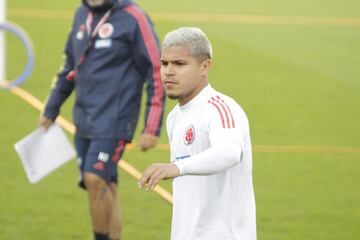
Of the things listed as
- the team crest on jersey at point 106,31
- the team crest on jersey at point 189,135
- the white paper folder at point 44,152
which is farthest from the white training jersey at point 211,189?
Result: the white paper folder at point 44,152

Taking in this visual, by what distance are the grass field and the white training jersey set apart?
3.95 m

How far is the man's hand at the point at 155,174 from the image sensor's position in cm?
468

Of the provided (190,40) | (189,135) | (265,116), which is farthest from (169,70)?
(265,116)

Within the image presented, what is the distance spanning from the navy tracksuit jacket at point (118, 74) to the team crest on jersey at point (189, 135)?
254 cm

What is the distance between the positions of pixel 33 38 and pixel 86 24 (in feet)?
44.2

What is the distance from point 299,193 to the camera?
11.0 m

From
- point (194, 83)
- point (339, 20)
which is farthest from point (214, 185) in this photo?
point (339, 20)

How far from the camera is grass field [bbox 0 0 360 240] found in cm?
987

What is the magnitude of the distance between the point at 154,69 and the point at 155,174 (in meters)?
3.21

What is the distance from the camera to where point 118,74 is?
7.93 metres

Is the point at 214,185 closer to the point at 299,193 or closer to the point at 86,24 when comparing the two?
the point at 86,24

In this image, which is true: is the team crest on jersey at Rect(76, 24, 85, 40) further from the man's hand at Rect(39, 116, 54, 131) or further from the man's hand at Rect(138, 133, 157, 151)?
the man's hand at Rect(138, 133, 157, 151)

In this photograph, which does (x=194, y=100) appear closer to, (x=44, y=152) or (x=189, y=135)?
(x=189, y=135)

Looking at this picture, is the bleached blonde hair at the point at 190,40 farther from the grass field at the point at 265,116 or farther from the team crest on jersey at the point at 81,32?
the grass field at the point at 265,116
